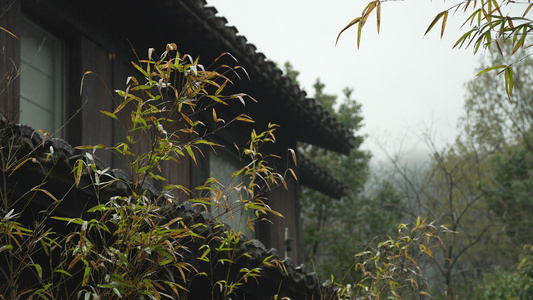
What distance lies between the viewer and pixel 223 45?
633 centimetres

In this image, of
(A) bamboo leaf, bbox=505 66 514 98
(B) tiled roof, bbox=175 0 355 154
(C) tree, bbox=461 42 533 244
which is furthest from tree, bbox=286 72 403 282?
(A) bamboo leaf, bbox=505 66 514 98

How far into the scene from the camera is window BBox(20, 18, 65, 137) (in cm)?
511

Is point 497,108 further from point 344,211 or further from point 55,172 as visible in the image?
point 55,172

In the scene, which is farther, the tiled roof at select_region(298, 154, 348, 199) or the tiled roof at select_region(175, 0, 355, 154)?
the tiled roof at select_region(298, 154, 348, 199)

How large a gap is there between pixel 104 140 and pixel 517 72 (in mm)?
20889

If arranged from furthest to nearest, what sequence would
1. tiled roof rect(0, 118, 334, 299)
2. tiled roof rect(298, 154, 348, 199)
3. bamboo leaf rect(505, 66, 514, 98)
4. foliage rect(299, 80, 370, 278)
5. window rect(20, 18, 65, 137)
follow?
foliage rect(299, 80, 370, 278) < tiled roof rect(298, 154, 348, 199) < window rect(20, 18, 65, 137) < tiled roof rect(0, 118, 334, 299) < bamboo leaf rect(505, 66, 514, 98)

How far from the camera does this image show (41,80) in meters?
5.32

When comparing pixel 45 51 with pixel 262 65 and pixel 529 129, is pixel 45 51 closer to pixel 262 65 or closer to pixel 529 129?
pixel 262 65

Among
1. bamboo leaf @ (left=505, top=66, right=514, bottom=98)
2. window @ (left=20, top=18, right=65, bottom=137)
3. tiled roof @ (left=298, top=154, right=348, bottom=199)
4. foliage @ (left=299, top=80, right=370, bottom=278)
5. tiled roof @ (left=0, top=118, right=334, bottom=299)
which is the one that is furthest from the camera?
foliage @ (left=299, top=80, right=370, bottom=278)

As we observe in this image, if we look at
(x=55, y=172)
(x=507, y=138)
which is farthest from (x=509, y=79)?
(x=507, y=138)

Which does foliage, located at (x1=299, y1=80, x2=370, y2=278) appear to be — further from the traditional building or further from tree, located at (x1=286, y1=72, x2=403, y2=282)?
the traditional building

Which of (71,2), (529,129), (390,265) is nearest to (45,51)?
(71,2)

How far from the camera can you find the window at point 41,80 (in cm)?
511

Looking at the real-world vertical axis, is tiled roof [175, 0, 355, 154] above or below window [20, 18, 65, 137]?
above
